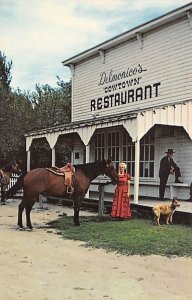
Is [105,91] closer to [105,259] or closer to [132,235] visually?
[132,235]

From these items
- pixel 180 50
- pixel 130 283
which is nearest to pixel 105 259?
pixel 130 283

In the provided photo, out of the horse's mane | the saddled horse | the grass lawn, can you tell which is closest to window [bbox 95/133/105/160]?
the saddled horse

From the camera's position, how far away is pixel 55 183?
10961 mm

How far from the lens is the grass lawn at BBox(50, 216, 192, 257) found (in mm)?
7789

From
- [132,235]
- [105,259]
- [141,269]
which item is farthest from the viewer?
[132,235]

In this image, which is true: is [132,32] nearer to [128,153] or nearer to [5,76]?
[128,153]

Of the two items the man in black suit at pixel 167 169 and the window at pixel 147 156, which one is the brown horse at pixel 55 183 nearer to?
the man in black suit at pixel 167 169

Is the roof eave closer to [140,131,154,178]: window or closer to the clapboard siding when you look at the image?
the clapboard siding

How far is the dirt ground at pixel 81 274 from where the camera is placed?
199 inches

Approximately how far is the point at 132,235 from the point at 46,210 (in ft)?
20.6

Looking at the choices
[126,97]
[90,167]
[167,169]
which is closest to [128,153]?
[126,97]

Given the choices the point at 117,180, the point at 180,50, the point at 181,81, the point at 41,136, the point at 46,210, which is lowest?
the point at 46,210

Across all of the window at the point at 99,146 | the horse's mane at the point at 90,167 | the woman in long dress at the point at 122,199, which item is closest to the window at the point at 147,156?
the window at the point at 99,146

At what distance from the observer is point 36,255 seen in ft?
23.9
